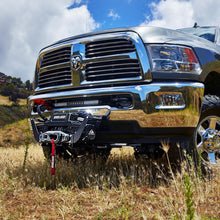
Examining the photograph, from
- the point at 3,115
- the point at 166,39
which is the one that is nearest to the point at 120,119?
the point at 166,39

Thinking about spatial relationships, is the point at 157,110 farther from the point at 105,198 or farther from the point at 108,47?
the point at 105,198

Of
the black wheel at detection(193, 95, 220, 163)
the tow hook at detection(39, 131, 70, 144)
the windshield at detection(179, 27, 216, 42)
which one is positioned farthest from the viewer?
the windshield at detection(179, 27, 216, 42)

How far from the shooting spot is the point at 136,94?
2.58m

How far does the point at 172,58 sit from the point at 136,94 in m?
0.52

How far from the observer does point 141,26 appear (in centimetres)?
283

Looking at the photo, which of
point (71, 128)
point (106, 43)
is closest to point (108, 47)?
point (106, 43)

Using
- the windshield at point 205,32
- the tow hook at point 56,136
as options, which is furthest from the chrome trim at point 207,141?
the windshield at point 205,32

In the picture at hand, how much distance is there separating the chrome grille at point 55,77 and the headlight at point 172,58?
0.97 meters

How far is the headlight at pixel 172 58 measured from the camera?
2.65 m

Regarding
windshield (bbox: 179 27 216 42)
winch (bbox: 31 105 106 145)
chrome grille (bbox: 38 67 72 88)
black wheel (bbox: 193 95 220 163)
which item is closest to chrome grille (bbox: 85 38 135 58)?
chrome grille (bbox: 38 67 72 88)

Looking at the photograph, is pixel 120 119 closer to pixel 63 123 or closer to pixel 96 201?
pixel 63 123

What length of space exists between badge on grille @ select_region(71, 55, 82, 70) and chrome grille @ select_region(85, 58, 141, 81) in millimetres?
102

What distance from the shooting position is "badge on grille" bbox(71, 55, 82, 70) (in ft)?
9.59

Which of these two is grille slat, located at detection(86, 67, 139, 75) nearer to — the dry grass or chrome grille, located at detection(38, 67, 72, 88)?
chrome grille, located at detection(38, 67, 72, 88)
